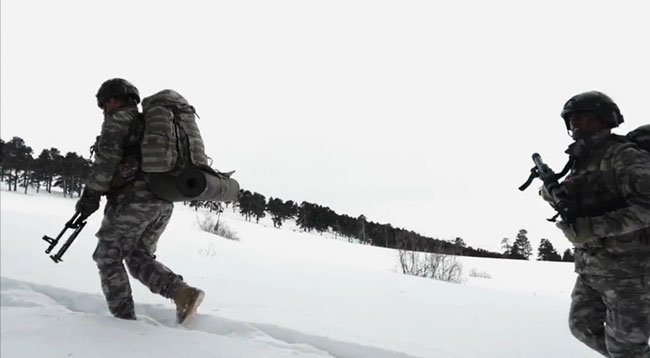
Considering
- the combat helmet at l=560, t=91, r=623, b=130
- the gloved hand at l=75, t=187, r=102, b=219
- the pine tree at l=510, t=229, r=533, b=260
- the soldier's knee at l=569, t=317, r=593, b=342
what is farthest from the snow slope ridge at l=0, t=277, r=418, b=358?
the pine tree at l=510, t=229, r=533, b=260

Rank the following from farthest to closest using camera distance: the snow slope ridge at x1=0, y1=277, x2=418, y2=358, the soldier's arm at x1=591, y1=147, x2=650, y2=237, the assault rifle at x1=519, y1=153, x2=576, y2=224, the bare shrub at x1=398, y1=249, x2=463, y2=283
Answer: the bare shrub at x1=398, y1=249, x2=463, y2=283, the snow slope ridge at x1=0, y1=277, x2=418, y2=358, the assault rifle at x1=519, y1=153, x2=576, y2=224, the soldier's arm at x1=591, y1=147, x2=650, y2=237

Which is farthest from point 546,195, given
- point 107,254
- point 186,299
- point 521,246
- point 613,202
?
point 521,246

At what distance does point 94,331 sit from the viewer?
2.88 metres

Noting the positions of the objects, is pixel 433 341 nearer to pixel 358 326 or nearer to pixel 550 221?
pixel 358 326

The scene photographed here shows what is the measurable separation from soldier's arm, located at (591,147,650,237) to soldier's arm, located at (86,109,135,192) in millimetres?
3092

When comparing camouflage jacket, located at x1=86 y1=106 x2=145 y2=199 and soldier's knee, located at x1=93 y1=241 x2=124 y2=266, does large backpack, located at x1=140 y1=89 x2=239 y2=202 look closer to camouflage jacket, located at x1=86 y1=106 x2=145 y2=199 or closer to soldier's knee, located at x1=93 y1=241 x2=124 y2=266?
camouflage jacket, located at x1=86 y1=106 x2=145 y2=199

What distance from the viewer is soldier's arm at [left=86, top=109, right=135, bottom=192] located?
124 inches

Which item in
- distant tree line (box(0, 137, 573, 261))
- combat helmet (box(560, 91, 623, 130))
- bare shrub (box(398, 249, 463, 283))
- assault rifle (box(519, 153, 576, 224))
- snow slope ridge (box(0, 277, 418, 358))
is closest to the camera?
assault rifle (box(519, 153, 576, 224))

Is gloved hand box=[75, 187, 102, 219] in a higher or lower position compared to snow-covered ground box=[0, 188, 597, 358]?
higher

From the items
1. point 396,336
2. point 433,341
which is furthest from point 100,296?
point 433,341

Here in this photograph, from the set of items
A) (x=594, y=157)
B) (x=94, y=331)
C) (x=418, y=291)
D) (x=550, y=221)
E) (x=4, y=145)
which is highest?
(x=4, y=145)

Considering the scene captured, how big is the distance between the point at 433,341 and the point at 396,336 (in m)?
0.29

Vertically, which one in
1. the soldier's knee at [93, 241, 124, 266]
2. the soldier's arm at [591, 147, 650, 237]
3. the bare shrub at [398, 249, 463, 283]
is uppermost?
the soldier's arm at [591, 147, 650, 237]

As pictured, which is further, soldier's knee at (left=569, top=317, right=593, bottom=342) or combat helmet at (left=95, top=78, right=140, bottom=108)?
combat helmet at (left=95, top=78, right=140, bottom=108)
